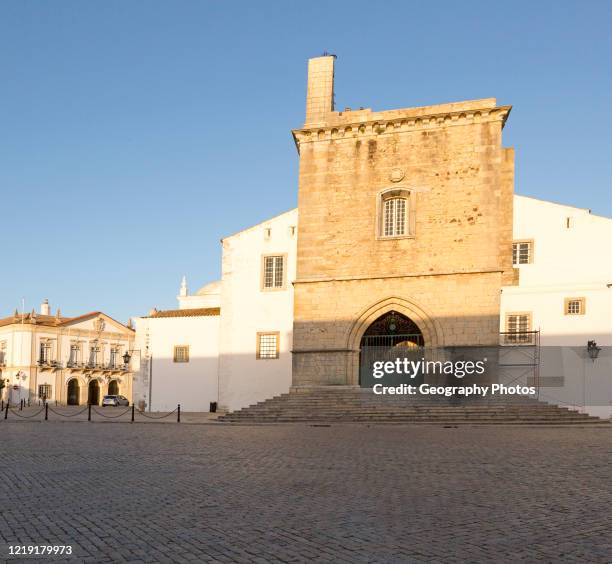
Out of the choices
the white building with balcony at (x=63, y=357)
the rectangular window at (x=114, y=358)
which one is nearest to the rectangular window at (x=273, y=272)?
the white building with balcony at (x=63, y=357)

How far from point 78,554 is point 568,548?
12.9 ft

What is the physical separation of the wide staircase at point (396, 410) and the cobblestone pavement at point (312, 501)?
688cm

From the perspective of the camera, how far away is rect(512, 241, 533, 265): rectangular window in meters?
25.7

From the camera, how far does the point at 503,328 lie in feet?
83.3

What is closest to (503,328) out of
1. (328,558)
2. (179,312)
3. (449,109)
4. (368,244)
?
(368,244)

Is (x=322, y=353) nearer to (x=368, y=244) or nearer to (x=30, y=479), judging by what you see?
(x=368, y=244)

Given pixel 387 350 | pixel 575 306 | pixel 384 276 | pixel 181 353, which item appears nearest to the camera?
pixel 384 276

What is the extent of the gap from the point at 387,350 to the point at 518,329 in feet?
16.6

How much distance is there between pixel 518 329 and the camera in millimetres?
25328

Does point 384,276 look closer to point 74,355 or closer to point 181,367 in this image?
point 181,367

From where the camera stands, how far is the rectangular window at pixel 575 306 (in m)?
24.7

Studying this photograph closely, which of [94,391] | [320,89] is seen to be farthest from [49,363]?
[320,89]

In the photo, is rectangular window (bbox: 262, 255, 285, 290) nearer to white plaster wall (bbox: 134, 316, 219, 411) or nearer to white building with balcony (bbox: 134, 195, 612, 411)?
white building with balcony (bbox: 134, 195, 612, 411)

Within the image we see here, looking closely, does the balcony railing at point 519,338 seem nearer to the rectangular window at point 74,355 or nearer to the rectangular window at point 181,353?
the rectangular window at point 181,353
